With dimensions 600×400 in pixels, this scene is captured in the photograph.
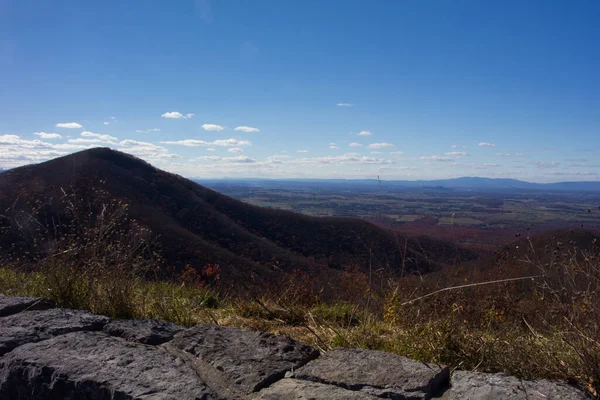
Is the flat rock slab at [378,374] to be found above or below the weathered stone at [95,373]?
above

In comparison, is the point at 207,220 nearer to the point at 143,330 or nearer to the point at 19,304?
the point at 19,304

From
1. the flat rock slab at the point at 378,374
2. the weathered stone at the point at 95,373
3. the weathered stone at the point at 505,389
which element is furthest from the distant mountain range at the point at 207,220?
the weathered stone at the point at 505,389

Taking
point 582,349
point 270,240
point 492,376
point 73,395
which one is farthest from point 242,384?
point 270,240

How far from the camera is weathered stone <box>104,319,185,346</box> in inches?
91.0

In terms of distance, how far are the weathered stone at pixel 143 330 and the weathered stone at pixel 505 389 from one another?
4.78 feet

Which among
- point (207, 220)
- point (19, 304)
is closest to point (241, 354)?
point (19, 304)

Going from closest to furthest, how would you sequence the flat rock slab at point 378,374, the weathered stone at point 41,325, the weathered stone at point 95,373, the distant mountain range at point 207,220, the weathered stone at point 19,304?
the flat rock slab at point 378,374 → the weathered stone at point 95,373 → the weathered stone at point 41,325 → the weathered stone at point 19,304 → the distant mountain range at point 207,220

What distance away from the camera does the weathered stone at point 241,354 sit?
185 cm

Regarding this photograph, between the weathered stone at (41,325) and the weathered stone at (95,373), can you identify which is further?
the weathered stone at (41,325)

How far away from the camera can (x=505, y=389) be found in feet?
5.23

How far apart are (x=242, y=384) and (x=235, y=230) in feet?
85.2

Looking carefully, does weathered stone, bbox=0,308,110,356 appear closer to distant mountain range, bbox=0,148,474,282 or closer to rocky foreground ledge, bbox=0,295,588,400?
rocky foreground ledge, bbox=0,295,588,400

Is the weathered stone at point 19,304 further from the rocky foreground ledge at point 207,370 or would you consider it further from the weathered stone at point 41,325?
the rocky foreground ledge at point 207,370

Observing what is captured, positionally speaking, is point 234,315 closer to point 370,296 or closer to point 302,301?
point 302,301
